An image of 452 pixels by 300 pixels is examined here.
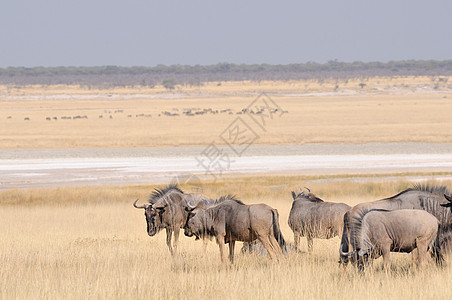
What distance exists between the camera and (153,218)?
12.1m

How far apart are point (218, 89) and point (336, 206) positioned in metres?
105

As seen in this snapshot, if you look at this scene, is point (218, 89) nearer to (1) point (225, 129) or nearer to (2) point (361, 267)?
(1) point (225, 129)

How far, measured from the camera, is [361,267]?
348 inches

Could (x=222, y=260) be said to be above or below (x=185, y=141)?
above

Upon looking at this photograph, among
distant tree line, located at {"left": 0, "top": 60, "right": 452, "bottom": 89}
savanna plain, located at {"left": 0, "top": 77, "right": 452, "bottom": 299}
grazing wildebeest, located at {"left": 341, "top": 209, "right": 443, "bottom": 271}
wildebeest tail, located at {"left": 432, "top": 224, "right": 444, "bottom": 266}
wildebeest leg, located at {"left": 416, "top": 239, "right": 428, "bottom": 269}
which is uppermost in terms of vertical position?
grazing wildebeest, located at {"left": 341, "top": 209, "right": 443, "bottom": 271}

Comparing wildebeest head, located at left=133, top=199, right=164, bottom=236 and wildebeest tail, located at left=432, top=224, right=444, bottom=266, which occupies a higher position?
wildebeest tail, located at left=432, top=224, right=444, bottom=266

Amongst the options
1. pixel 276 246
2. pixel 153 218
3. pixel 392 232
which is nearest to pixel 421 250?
pixel 392 232

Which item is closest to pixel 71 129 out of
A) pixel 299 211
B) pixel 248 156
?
pixel 248 156

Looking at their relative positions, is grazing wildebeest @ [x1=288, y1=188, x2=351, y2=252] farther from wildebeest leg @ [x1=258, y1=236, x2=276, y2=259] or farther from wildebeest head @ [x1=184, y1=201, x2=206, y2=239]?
wildebeest head @ [x1=184, y1=201, x2=206, y2=239]

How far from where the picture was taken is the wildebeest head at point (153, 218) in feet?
39.5

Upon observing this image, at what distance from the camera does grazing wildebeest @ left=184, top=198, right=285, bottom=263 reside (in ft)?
34.1

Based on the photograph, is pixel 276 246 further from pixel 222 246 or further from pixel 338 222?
pixel 338 222

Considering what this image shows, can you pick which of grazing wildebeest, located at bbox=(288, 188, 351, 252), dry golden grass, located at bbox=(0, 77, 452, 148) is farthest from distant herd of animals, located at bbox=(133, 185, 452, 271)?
dry golden grass, located at bbox=(0, 77, 452, 148)

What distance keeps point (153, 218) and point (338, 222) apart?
3025 millimetres
